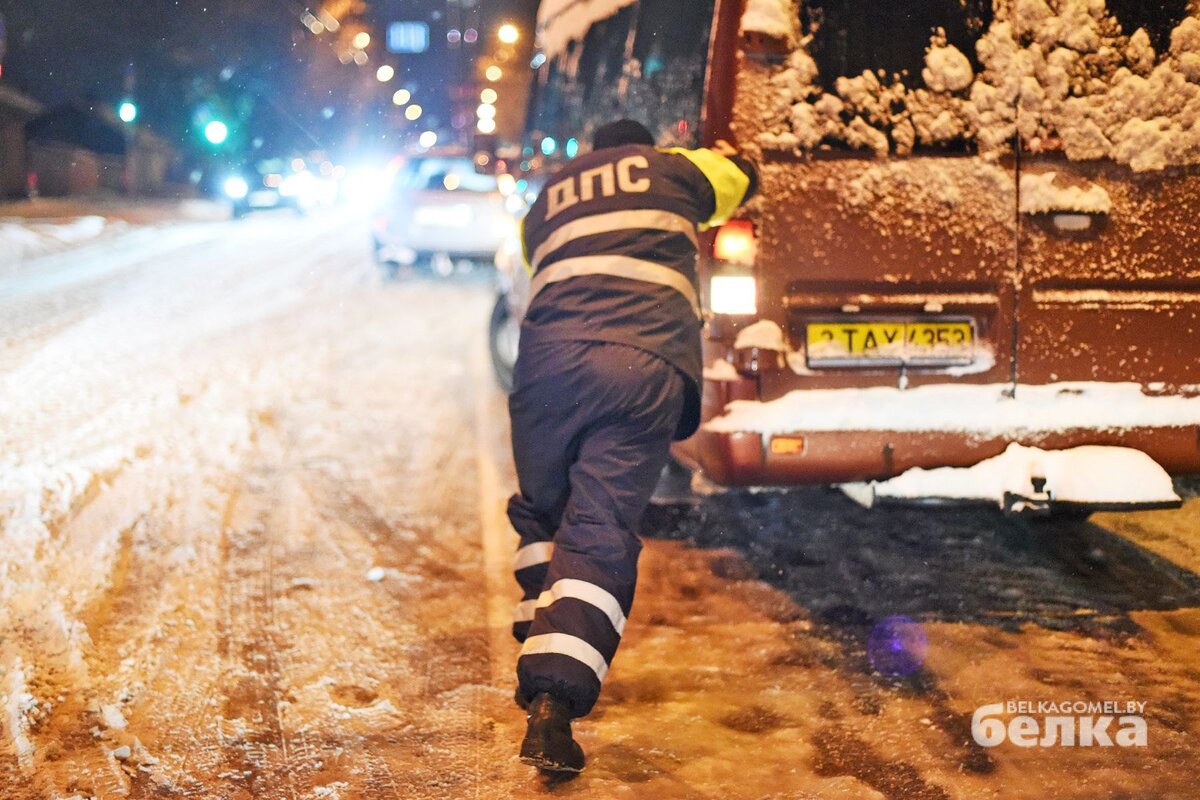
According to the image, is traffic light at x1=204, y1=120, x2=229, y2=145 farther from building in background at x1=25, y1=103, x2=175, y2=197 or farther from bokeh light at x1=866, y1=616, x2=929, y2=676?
bokeh light at x1=866, y1=616, x2=929, y2=676

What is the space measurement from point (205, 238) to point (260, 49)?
3096cm

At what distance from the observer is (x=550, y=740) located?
2916mm

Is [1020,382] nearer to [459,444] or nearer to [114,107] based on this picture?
[459,444]

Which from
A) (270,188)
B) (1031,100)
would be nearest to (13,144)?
(270,188)

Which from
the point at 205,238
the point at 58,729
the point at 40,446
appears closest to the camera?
the point at 58,729

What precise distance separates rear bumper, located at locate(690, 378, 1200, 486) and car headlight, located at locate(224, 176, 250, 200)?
24412 mm

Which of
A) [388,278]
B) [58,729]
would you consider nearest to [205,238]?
[388,278]

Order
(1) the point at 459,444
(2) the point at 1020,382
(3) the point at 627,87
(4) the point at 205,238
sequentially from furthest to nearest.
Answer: (4) the point at 205,238 → (1) the point at 459,444 → (3) the point at 627,87 → (2) the point at 1020,382

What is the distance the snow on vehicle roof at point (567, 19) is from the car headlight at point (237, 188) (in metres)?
20.8

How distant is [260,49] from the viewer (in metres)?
46.5

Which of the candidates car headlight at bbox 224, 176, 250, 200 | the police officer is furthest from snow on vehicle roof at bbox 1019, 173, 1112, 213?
car headlight at bbox 224, 176, 250, 200

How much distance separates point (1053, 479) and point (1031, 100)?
134 centimetres

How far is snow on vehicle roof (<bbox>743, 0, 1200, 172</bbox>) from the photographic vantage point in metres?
3.99

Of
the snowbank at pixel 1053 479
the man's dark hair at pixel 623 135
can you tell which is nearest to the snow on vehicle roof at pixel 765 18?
the man's dark hair at pixel 623 135
